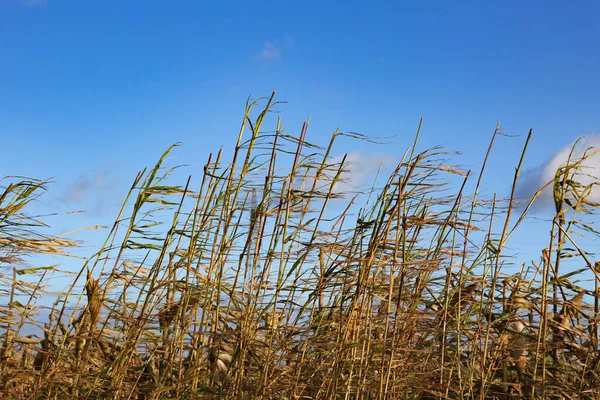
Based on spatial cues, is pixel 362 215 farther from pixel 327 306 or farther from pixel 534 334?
pixel 534 334

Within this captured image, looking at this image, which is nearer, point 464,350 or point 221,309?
point 221,309

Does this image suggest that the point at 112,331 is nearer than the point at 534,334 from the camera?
Yes

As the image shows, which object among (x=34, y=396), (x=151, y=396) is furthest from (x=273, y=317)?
(x=34, y=396)

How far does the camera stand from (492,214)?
2.50 metres

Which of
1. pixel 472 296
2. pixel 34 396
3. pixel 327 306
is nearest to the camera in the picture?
pixel 327 306

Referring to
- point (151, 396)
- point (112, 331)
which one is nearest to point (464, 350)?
point (151, 396)

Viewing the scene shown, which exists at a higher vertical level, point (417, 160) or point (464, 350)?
point (417, 160)

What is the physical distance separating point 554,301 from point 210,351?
4.45ft

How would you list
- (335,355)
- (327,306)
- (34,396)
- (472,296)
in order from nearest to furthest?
(335,355)
(327,306)
(34,396)
(472,296)

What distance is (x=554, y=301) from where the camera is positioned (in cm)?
242

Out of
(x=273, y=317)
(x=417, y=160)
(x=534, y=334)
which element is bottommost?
(x=273, y=317)

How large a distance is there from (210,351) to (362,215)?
791 millimetres

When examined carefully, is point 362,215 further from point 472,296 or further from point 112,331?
point 112,331

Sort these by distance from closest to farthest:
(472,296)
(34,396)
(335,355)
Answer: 1. (335,355)
2. (34,396)
3. (472,296)
